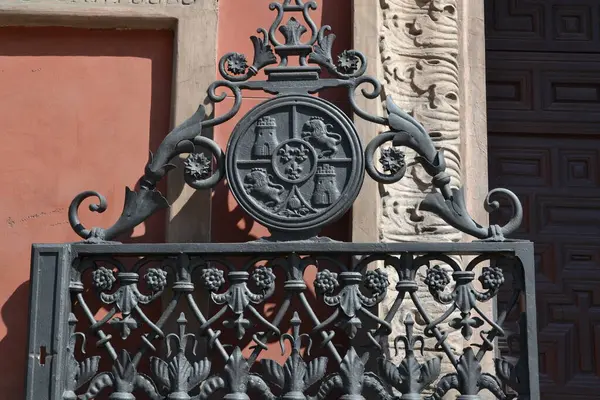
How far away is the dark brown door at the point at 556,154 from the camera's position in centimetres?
409

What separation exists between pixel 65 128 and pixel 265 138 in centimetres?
72

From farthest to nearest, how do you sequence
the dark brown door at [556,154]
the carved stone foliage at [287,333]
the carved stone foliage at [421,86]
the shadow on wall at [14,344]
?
the dark brown door at [556,154]
the carved stone foliage at [421,86]
the shadow on wall at [14,344]
the carved stone foliage at [287,333]

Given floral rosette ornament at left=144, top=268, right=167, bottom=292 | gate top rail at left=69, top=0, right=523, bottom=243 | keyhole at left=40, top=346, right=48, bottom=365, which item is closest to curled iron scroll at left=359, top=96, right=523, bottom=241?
gate top rail at left=69, top=0, right=523, bottom=243

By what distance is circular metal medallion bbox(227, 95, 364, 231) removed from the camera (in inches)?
136

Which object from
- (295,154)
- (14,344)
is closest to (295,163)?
(295,154)

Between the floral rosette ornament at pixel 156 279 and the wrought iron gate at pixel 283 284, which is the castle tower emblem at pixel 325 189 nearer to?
the wrought iron gate at pixel 283 284

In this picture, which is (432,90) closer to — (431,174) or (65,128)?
(431,174)

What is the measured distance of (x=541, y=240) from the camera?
4188 mm

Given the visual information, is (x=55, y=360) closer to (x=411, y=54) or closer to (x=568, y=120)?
(x=411, y=54)

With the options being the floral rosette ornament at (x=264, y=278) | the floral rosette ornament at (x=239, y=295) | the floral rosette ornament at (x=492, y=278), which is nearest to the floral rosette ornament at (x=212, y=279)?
the floral rosette ornament at (x=239, y=295)

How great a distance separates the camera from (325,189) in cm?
347

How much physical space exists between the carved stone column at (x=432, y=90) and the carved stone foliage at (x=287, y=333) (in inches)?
9.8

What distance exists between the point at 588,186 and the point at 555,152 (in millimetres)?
172

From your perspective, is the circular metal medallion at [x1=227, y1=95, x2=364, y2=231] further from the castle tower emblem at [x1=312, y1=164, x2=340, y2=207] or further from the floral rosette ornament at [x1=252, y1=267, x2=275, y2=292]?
the floral rosette ornament at [x1=252, y1=267, x2=275, y2=292]
